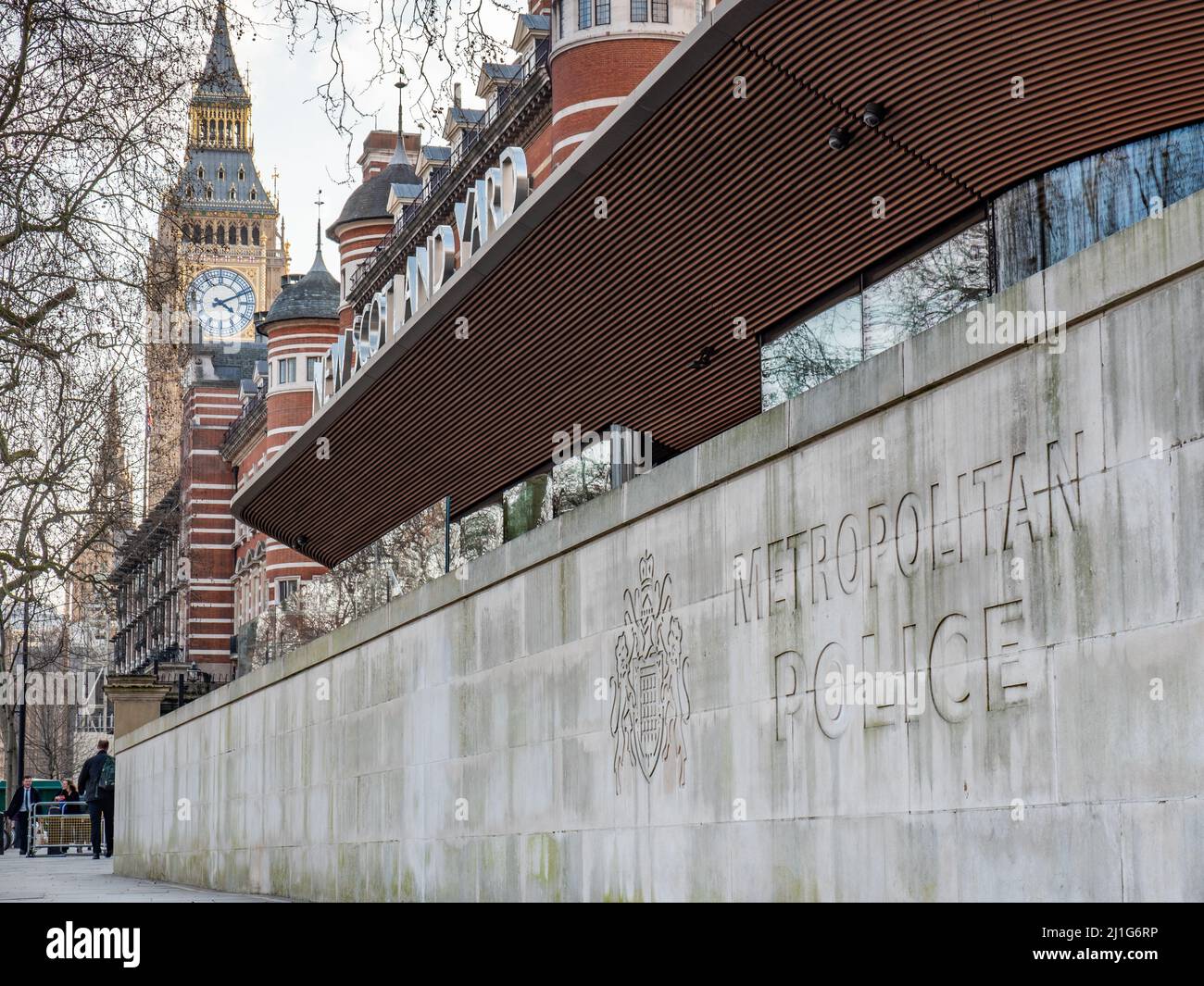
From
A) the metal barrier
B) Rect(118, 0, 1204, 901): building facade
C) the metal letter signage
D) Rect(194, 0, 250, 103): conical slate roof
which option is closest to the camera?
Rect(118, 0, 1204, 901): building facade

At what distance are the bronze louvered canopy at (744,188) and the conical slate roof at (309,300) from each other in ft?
178

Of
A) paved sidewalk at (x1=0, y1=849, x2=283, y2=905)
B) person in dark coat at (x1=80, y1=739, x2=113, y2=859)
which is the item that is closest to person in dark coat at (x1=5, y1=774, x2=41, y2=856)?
person in dark coat at (x1=80, y1=739, x2=113, y2=859)

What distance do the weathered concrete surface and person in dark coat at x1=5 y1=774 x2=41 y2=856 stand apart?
81.7ft

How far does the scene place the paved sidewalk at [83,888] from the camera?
17.9 metres

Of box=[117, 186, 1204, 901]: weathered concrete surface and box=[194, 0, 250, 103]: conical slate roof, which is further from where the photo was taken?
box=[194, 0, 250, 103]: conical slate roof

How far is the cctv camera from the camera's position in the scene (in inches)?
476

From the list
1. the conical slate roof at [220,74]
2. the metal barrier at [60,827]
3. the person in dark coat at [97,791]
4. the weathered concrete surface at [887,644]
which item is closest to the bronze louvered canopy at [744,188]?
the conical slate roof at [220,74]

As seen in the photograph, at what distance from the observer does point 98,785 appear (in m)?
34.2

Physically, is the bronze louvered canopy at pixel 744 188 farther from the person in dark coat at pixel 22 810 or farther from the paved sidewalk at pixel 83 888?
the person in dark coat at pixel 22 810

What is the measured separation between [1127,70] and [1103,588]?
205 inches

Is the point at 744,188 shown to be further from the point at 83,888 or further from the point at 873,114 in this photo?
the point at 83,888

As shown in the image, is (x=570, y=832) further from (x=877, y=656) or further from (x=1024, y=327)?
(x=1024, y=327)

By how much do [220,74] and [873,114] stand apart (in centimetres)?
508

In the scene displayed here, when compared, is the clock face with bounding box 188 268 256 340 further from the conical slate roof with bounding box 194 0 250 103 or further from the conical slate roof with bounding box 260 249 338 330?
the conical slate roof with bounding box 194 0 250 103
